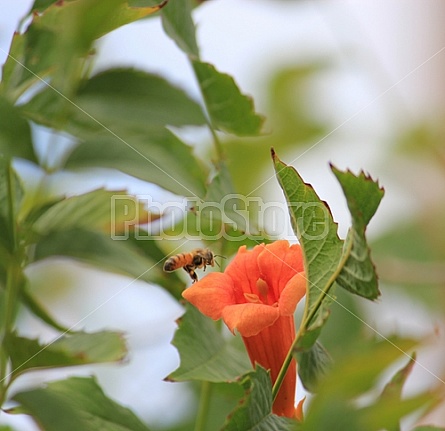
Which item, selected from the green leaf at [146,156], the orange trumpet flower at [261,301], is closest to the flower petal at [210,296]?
the orange trumpet flower at [261,301]

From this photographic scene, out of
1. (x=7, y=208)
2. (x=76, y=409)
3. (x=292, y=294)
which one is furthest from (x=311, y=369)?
(x=7, y=208)

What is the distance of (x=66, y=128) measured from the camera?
1.92 feet

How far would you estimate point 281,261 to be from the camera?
47 centimetres

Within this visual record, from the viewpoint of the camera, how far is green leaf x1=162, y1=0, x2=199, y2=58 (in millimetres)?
527

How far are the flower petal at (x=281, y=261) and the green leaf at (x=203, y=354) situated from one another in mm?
59

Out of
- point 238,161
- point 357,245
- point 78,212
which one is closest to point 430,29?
point 238,161

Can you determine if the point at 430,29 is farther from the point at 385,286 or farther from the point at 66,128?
the point at 66,128

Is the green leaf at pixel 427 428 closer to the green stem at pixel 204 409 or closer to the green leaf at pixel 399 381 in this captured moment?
the green leaf at pixel 399 381

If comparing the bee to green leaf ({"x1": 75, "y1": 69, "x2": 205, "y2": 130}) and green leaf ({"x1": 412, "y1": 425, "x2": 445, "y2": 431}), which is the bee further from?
green leaf ({"x1": 412, "y1": 425, "x2": 445, "y2": 431})

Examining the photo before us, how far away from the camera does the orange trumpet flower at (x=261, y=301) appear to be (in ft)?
1.46

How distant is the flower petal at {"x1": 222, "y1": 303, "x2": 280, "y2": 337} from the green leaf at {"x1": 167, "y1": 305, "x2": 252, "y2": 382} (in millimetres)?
35

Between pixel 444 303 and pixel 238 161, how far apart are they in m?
0.31

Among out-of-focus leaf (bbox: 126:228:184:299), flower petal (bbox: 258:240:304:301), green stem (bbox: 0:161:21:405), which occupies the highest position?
green stem (bbox: 0:161:21:405)

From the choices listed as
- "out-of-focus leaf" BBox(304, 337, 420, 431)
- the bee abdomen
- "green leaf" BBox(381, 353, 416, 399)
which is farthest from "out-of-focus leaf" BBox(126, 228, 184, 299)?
"out-of-focus leaf" BBox(304, 337, 420, 431)
